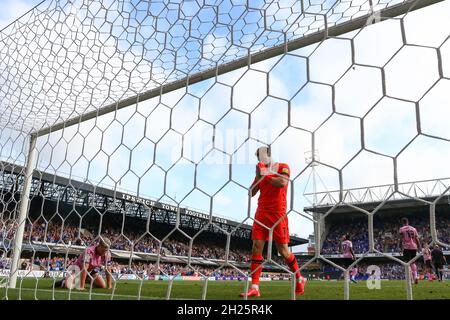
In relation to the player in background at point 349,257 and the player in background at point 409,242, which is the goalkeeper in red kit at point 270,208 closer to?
the player in background at point 349,257

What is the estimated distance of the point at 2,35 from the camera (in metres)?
3.57

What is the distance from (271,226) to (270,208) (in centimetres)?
10

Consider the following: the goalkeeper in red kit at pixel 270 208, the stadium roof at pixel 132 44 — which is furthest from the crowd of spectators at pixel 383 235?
the stadium roof at pixel 132 44

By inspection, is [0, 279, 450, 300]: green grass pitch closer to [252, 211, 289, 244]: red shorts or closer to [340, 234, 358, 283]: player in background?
[340, 234, 358, 283]: player in background

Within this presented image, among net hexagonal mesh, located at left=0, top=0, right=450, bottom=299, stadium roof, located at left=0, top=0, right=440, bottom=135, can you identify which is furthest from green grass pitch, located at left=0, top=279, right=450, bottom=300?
stadium roof, located at left=0, top=0, right=440, bottom=135

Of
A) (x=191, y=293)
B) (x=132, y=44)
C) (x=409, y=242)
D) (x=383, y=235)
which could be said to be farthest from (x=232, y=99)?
(x=383, y=235)

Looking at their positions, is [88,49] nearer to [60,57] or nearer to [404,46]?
[60,57]

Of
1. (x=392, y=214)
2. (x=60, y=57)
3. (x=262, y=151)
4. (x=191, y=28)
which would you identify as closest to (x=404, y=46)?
(x=262, y=151)

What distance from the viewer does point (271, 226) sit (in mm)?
2020

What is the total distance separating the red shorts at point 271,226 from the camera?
6.60 ft

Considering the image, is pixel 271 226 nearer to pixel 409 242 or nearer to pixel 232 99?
pixel 232 99

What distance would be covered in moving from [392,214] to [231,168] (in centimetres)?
1127

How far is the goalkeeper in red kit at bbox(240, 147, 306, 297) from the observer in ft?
4.99
